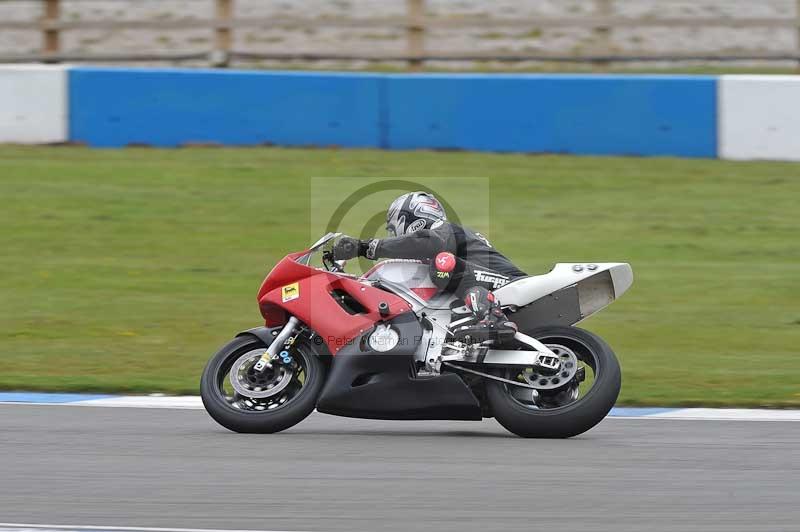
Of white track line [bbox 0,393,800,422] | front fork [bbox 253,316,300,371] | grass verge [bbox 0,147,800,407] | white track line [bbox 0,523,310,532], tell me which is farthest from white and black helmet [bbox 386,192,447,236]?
white track line [bbox 0,523,310,532]

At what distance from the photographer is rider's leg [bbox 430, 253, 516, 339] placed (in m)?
7.16

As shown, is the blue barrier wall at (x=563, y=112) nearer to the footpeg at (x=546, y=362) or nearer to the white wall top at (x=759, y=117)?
the white wall top at (x=759, y=117)

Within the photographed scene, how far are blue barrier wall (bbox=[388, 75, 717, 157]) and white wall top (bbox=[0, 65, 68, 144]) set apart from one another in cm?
411

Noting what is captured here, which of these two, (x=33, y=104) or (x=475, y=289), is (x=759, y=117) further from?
(x=475, y=289)

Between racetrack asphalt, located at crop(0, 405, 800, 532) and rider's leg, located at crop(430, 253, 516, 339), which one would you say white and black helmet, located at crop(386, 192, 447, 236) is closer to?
rider's leg, located at crop(430, 253, 516, 339)

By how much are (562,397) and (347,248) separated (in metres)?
1.39

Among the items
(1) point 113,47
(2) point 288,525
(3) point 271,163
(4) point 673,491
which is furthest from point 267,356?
(1) point 113,47

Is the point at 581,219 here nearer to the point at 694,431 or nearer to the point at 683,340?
the point at 683,340

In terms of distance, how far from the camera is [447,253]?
7328 millimetres

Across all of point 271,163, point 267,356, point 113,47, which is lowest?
point 267,356

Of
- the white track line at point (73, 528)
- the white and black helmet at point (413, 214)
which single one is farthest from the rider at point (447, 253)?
the white track line at point (73, 528)

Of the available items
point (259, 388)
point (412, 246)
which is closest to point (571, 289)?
point (412, 246)

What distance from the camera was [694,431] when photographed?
24.7 feet

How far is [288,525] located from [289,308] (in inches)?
76.5
